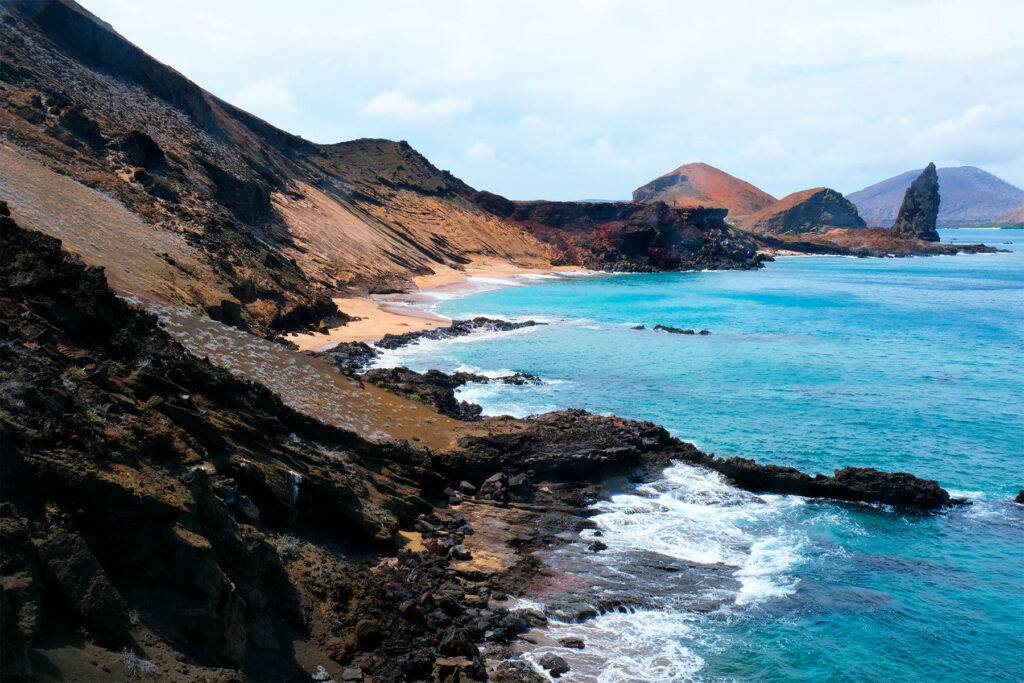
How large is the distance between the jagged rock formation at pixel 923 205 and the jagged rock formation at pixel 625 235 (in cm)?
7023

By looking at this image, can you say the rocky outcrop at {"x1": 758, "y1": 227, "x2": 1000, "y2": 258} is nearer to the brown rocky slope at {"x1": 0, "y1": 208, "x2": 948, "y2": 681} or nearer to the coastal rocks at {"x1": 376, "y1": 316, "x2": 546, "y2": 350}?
the coastal rocks at {"x1": 376, "y1": 316, "x2": 546, "y2": 350}

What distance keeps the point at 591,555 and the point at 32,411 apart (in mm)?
11051

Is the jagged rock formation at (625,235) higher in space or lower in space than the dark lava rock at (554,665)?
higher

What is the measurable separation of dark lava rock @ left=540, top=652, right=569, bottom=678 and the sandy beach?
960 inches

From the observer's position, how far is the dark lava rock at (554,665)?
11.5m

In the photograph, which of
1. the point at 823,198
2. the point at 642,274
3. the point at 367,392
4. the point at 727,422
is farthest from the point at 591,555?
the point at 823,198

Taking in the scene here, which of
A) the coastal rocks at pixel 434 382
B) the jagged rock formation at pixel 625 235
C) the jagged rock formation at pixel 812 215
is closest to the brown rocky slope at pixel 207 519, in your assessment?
the coastal rocks at pixel 434 382

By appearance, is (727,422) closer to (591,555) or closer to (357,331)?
(591,555)

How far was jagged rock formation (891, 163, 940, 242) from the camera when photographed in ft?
532

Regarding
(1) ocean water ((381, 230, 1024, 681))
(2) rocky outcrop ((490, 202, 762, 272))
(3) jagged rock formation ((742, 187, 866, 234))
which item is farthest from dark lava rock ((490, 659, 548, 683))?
(3) jagged rock formation ((742, 187, 866, 234))

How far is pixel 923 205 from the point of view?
16312 centimetres

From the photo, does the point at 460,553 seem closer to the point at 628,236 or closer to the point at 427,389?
the point at 427,389

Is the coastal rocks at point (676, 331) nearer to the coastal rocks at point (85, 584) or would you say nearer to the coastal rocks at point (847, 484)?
the coastal rocks at point (847, 484)

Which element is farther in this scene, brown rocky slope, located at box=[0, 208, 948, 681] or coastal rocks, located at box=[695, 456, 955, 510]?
coastal rocks, located at box=[695, 456, 955, 510]
